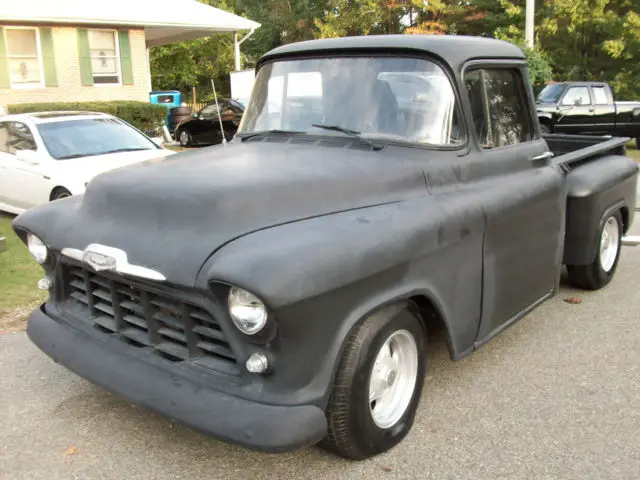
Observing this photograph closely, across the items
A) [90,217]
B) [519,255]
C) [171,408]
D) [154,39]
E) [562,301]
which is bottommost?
[562,301]

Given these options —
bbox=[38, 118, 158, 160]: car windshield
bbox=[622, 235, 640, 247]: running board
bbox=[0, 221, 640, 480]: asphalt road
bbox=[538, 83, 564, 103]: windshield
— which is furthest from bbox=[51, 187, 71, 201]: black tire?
bbox=[538, 83, 564, 103]: windshield

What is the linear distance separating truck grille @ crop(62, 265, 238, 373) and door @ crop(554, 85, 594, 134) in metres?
15.0

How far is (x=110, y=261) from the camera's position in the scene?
284 centimetres

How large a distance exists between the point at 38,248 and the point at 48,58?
15.8 meters

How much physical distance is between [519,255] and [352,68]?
1.49m

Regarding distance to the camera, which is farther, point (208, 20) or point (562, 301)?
point (208, 20)

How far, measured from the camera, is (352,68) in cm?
376

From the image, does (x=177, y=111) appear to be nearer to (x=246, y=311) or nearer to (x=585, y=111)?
(x=585, y=111)

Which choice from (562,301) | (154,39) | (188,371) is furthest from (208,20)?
(188,371)

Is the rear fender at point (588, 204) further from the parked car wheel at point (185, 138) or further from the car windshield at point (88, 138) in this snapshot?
the parked car wheel at point (185, 138)

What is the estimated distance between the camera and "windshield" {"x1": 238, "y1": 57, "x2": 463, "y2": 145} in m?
3.57

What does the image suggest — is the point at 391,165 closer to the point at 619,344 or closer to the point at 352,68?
the point at 352,68

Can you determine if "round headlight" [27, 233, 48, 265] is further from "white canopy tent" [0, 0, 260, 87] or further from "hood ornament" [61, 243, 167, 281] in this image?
"white canopy tent" [0, 0, 260, 87]

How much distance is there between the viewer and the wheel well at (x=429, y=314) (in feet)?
10.4
